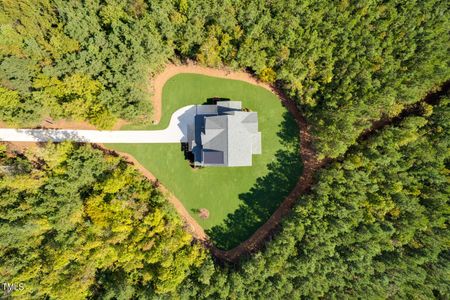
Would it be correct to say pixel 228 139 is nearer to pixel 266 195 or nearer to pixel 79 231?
pixel 266 195

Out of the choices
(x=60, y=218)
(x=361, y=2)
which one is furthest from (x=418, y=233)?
(x=60, y=218)

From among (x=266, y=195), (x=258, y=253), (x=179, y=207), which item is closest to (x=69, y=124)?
(x=179, y=207)

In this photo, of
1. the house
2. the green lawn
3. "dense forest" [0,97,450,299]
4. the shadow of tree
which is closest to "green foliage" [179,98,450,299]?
"dense forest" [0,97,450,299]

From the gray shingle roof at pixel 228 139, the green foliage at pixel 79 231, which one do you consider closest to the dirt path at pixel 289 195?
the green foliage at pixel 79 231

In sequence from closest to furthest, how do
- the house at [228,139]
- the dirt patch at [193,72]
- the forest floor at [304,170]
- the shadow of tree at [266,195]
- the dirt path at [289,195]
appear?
the house at [228,139], the forest floor at [304,170], the dirt path at [289,195], the shadow of tree at [266,195], the dirt patch at [193,72]

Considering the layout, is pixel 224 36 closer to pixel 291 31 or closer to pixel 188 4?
pixel 188 4

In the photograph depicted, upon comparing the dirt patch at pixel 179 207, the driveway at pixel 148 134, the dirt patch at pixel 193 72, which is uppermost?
the dirt patch at pixel 193 72

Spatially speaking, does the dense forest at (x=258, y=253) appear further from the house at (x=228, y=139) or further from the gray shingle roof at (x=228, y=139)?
the gray shingle roof at (x=228, y=139)
